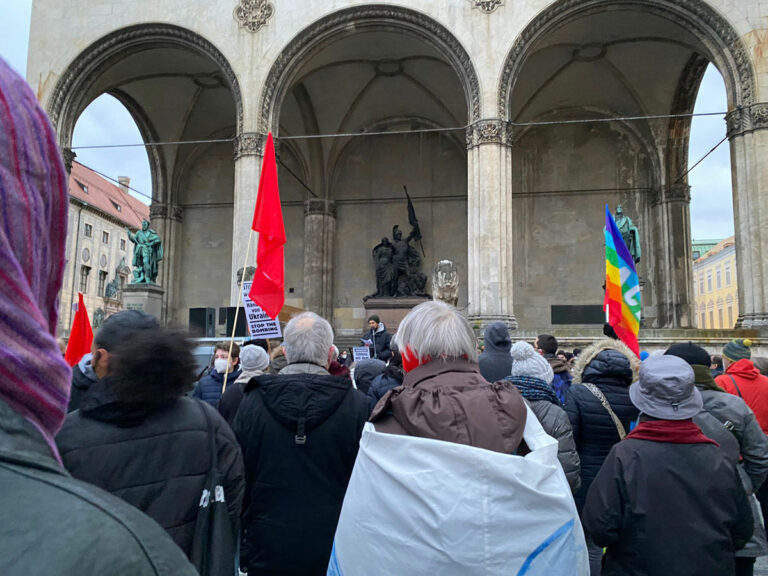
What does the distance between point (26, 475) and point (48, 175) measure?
0.32 metres

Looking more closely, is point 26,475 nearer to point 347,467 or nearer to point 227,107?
point 347,467

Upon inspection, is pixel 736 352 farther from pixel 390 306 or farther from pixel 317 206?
pixel 317 206

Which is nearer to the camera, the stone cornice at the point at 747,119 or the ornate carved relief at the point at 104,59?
the stone cornice at the point at 747,119

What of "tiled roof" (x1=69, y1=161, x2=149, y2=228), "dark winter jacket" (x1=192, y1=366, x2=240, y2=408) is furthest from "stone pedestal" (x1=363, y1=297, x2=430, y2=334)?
"tiled roof" (x1=69, y1=161, x2=149, y2=228)

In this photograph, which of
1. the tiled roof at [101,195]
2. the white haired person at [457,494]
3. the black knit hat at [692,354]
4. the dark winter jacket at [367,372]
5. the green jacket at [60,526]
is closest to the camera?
the green jacket at [60,526]

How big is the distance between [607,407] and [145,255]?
15.6 metres

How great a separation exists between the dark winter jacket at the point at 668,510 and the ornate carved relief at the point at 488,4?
14.1 meters

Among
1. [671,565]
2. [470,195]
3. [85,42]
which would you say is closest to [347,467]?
[671,565]

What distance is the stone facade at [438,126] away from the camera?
14250mm

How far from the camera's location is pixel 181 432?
1.90m

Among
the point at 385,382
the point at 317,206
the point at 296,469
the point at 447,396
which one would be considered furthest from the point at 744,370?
the point at 317,206

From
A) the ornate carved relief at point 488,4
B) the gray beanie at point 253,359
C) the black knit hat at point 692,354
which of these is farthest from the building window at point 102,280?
the black knit hat at point 692,354

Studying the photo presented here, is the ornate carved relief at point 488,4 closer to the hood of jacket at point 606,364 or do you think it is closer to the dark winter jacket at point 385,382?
the dark winter jacket at point 385,382

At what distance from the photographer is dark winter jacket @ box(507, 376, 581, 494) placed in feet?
9.44
